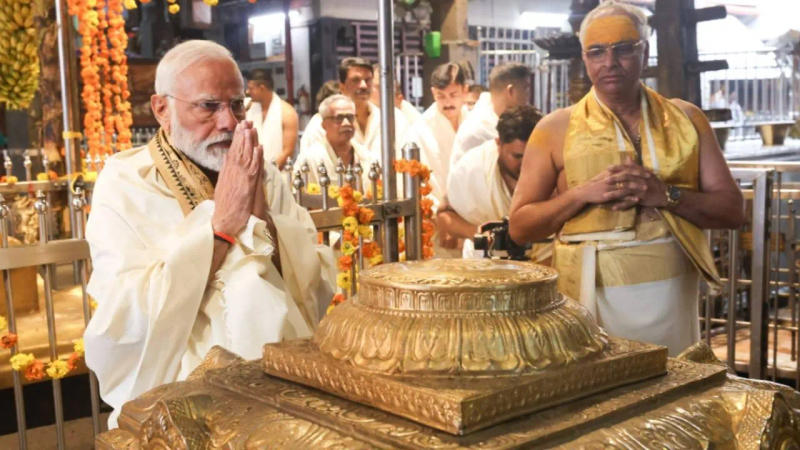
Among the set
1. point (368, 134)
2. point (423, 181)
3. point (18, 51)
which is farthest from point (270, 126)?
point (423, 181)

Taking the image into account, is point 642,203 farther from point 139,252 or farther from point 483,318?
point 483,318

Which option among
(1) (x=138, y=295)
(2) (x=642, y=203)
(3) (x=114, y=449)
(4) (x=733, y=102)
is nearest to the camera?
(3) (x=114, y=449)

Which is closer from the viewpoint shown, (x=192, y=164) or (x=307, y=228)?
(x=192, y=164)

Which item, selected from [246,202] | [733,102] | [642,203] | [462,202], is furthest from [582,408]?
[733,102]

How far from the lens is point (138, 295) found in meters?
2.23

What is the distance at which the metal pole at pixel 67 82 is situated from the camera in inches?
193

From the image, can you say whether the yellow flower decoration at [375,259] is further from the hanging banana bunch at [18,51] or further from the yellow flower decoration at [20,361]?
the hanging banana bunch at [18,51]

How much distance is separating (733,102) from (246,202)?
6.90 m

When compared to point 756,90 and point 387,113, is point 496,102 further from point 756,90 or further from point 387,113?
point 756,90

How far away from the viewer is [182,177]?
2.45 meters

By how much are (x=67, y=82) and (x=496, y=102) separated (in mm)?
2453

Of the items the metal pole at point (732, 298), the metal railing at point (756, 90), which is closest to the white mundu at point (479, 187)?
the metal pole at point (732, 298)

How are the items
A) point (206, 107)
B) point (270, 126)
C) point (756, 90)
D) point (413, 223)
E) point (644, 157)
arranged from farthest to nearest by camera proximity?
point (756, 90) → point (270, 126) → point (413, 223) → point (644, 157) → point (206, 107)

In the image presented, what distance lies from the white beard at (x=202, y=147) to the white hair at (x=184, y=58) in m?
0.08
